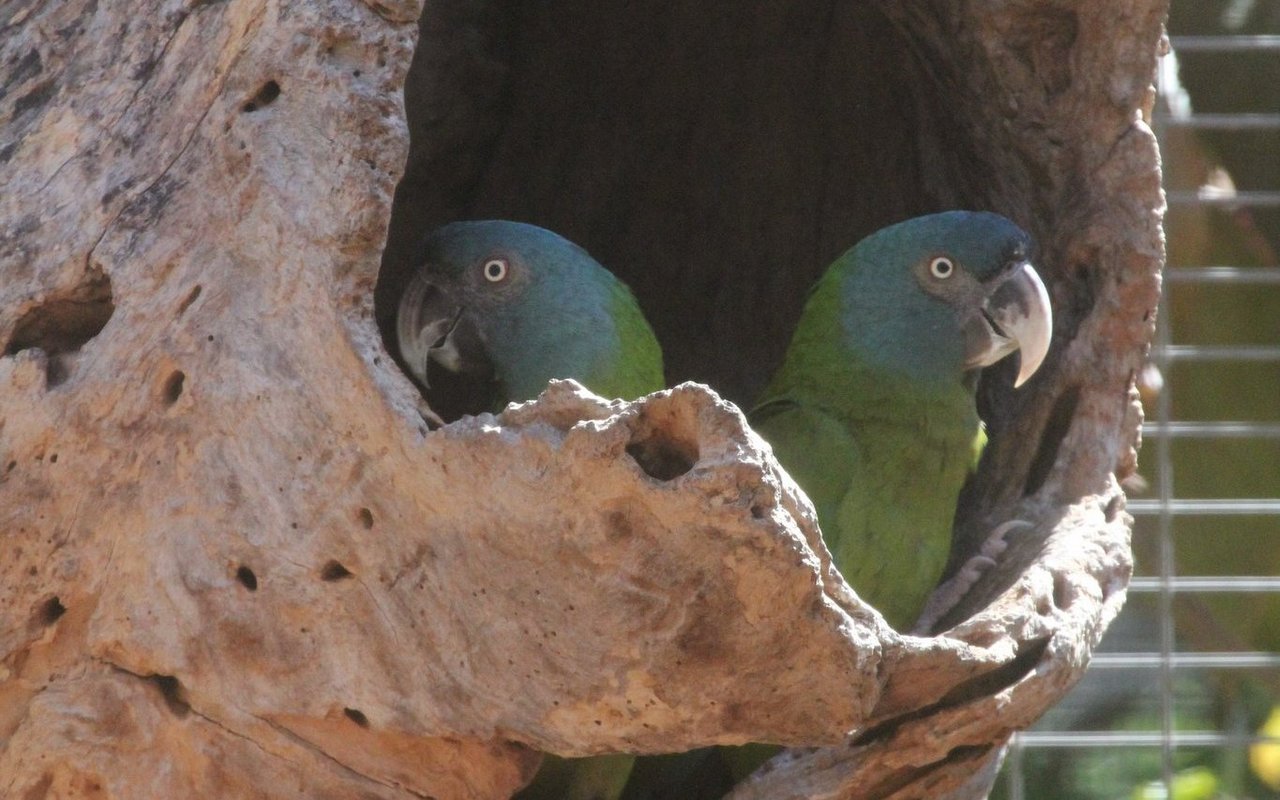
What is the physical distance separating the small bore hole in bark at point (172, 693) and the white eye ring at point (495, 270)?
0.87 metres

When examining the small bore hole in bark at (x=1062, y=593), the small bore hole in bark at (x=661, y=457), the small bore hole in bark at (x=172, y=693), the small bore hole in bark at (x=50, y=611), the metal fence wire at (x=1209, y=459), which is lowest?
the metal fence wire at (x=1209, y=459)

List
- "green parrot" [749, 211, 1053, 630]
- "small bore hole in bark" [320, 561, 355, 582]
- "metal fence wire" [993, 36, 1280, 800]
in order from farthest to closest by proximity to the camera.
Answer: "metal fence wire" [993, 36, 1280, 800] < "green parrot" [749, 211, 1053, 630] < "small bore hole in bark" [320, 561, 355, 582]

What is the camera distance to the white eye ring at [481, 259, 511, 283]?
7.36 ft

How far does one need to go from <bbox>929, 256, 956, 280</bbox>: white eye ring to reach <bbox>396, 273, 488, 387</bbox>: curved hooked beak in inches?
29.1

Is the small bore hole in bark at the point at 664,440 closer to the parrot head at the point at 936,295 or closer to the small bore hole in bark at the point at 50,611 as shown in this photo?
the small bore hole in bark at the point at 50,611

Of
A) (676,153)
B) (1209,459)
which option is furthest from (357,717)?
(1209,459)

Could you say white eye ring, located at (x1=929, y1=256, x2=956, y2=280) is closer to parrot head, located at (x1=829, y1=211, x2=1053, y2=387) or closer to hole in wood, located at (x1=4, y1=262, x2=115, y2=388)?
parrot head, located at (x1=829, y1=211, x2=1053, y2=387)

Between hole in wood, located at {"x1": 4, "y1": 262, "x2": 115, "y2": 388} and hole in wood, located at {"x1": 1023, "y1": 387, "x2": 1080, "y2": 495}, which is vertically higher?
hole in wood, located at {"x1": 4, "y1": 262, "x2": 115, "y2": 388}

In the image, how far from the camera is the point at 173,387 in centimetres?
162

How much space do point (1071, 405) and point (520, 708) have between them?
110cm

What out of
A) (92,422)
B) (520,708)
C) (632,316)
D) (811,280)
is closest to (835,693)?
(520,708)

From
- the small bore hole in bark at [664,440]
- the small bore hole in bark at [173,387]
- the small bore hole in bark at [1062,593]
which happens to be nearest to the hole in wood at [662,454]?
the small bore hole in bark at [664,440]

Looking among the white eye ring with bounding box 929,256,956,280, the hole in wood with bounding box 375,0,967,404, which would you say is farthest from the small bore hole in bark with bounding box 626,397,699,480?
the hole in wood with bounding box 375,0,967,404

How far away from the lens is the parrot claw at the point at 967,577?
2.04 meters
